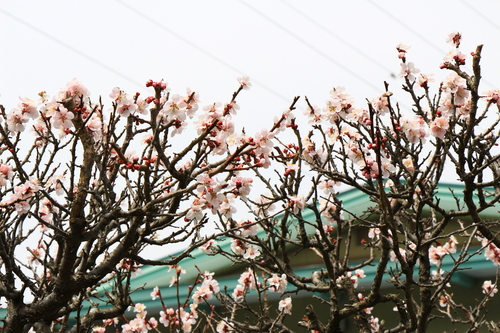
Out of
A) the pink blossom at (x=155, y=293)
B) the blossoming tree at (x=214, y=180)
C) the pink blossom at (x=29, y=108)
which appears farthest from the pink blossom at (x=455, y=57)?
the pink blossom at (x=155, y=293)

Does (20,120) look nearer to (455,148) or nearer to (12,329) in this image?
(12,329)

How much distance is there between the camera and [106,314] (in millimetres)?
6180

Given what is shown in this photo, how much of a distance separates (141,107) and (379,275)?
8.24 ft

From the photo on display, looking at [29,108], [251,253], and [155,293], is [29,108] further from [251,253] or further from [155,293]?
[155,293]

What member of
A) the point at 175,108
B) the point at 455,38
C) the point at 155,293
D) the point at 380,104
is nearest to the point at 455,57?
the point at 455,38

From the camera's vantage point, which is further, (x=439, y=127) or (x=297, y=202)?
(x=297, y=202)

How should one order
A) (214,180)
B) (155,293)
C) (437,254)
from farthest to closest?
(155,293) → (437,254) → (214,180)

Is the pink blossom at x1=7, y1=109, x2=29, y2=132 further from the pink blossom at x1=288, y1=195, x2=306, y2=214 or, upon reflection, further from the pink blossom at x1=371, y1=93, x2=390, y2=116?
the pink blossom at x1=371, y1=93, x2=390, y2=116

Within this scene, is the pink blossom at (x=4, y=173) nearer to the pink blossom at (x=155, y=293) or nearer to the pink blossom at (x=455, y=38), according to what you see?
the pink blossom at (x=155, y=293)

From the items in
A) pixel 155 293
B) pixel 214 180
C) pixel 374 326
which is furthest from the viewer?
pixel 155 293

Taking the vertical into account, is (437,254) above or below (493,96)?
below

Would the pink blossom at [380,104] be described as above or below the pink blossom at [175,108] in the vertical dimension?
above

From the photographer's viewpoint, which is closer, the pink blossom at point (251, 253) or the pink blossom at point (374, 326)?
the pink blossom at point (251, 253)

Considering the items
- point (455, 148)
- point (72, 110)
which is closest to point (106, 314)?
point (72, 110)
